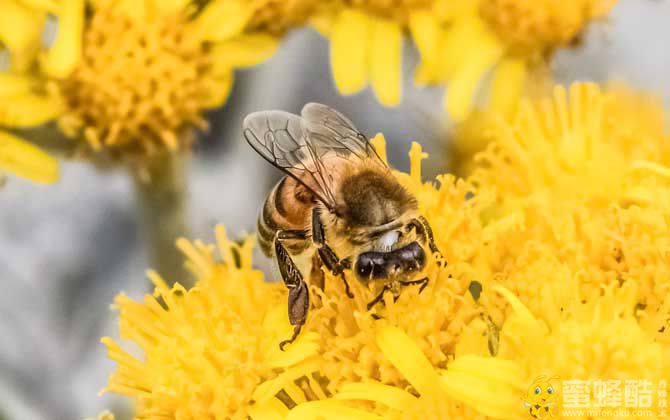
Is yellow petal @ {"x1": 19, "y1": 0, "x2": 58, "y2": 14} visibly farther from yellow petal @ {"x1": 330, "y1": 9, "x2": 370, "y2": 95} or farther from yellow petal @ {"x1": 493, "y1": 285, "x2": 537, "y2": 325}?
yellow petal @ {"x1": 493, "y1": 285, "x2": 537, "y2": 325}

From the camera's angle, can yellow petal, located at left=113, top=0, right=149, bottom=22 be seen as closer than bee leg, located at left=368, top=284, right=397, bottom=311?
No

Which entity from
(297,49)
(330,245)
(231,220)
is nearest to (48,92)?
(231,220)

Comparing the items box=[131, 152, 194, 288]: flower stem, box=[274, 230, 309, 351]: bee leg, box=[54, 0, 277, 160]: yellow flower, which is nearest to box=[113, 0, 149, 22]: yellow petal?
box=[54, 0, 277, 160]: yellow flower

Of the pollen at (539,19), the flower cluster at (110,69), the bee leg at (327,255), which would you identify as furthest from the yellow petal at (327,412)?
the pollen at (539,19)

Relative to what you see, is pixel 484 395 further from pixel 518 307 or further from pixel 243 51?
pixel 243 51

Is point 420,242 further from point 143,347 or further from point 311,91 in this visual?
point 311,91
